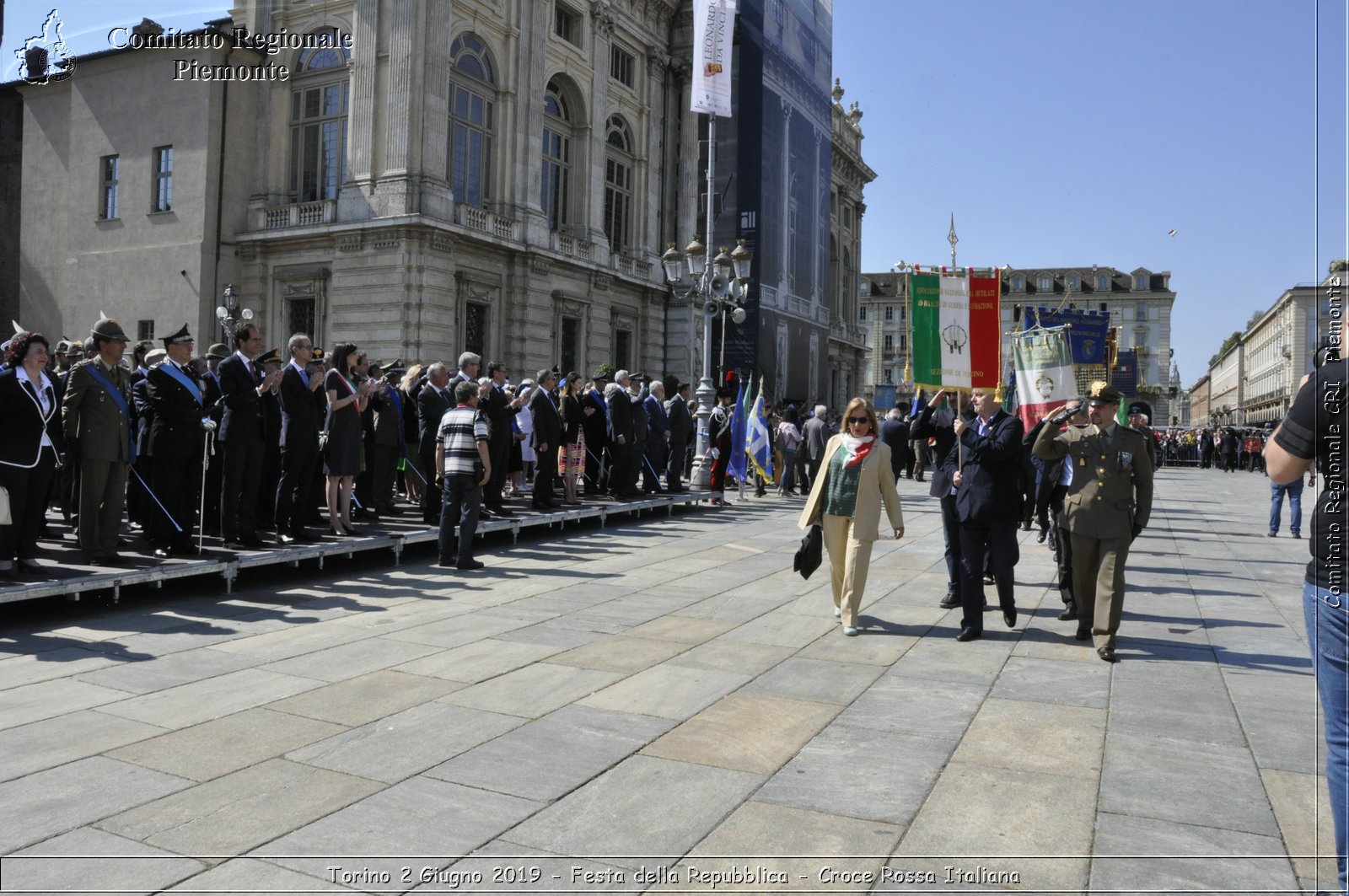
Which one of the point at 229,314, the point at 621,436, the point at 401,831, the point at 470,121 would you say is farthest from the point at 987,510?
the point at 470,121

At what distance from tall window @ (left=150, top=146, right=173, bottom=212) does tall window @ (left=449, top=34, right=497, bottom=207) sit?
26.9 ft

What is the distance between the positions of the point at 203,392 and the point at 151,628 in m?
3.11

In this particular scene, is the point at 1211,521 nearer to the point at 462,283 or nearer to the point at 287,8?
the point at 462,283

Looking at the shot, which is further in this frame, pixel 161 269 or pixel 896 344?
pixel 896 344

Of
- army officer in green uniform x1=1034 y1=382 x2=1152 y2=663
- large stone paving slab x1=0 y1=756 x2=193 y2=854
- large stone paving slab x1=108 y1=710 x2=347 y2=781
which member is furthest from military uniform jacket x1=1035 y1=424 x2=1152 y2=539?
large stone paving slab x1=0 y1=756 x2=193 y2=854

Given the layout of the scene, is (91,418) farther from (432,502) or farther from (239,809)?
(239,809)

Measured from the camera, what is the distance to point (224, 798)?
4.20m

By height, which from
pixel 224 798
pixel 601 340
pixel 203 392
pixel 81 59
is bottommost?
pixel 224 798

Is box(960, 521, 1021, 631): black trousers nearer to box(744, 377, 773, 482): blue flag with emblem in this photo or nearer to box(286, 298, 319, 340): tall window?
box(744, 377, 773, 482): blue flag with emblem

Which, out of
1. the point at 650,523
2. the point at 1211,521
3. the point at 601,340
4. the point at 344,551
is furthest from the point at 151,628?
the point at 601,340

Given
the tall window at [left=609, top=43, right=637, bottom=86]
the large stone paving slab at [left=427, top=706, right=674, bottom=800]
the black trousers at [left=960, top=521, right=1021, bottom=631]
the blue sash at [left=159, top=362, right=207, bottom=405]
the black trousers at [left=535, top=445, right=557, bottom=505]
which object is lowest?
the large stone paving slab at [left=427, top=706, right=674, bottom=800]

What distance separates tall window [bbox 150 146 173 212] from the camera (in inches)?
1128

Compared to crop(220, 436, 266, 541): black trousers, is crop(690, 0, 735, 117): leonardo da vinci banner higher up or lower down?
higher up

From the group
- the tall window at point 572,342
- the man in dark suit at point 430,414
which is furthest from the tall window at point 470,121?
the man in dark suit at point 430,414
